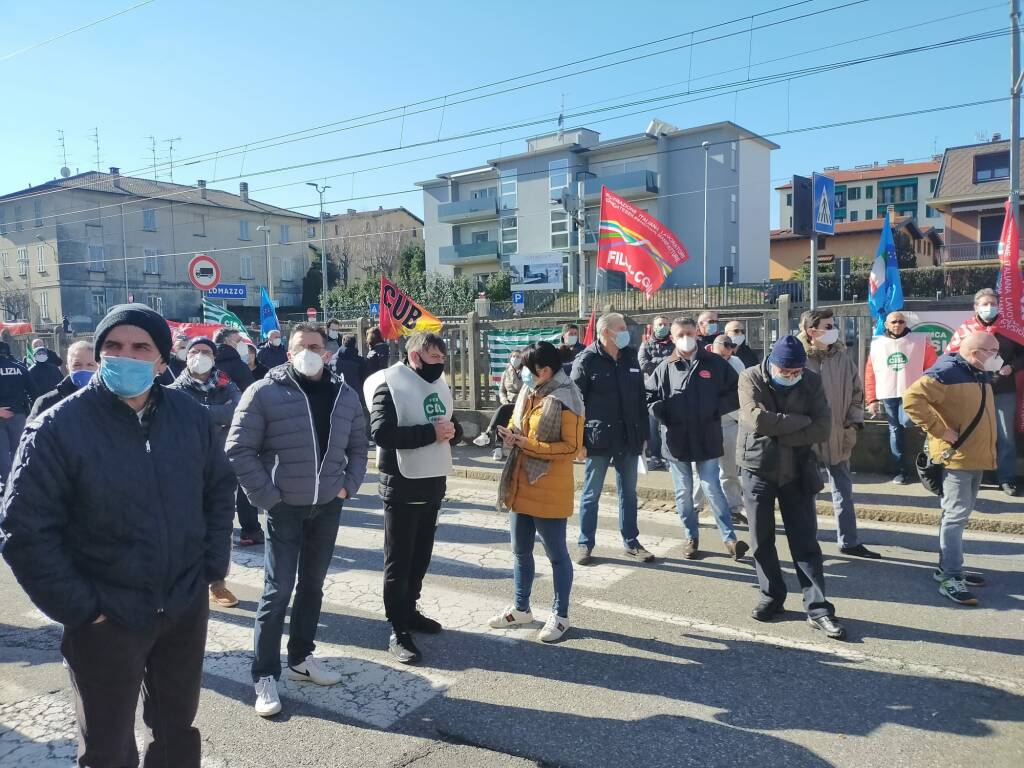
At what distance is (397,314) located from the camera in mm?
13125

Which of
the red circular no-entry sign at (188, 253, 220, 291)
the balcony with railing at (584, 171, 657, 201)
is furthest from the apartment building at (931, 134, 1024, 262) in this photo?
the red circular no-entry sign at (188, 253, 220, 291)

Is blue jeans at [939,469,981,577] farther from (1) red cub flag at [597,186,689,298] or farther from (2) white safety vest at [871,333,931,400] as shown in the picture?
(1) red cub flag at [597,186,689,298]

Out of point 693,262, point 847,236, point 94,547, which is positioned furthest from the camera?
point 847,236

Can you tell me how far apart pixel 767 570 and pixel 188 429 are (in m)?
3.88

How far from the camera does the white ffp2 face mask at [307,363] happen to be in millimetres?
4125

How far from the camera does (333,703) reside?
4070mm

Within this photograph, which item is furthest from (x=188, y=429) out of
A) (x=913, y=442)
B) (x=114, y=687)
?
(x=913, y=442)

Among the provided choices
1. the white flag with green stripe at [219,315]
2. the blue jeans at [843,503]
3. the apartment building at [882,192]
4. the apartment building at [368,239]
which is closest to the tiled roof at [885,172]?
the apartment building at [882,192]

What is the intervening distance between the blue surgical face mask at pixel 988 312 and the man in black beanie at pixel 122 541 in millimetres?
7690

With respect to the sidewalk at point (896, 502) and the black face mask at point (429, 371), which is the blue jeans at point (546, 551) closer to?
the black face mask at point (429, 371)

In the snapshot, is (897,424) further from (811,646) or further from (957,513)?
(811,646)

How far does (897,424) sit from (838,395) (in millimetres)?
2897

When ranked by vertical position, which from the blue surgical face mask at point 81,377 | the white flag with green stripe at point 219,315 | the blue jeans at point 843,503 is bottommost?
the blue jeans at point 843,503

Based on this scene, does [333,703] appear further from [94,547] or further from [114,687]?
[94,547]
